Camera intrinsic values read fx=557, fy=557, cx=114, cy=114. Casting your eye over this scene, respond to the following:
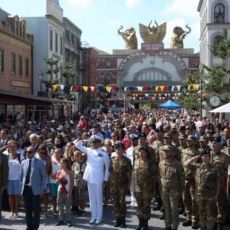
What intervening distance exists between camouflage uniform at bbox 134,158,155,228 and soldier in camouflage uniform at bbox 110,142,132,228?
1.59 ft

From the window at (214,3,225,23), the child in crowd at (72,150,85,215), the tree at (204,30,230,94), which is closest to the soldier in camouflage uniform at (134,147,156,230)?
the child in crowd at (72,150,85,215)

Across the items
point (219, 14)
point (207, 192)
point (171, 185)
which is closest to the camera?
point (207, 192)

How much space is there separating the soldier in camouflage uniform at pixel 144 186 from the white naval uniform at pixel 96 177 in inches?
37.0

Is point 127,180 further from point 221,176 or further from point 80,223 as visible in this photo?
point 221,176

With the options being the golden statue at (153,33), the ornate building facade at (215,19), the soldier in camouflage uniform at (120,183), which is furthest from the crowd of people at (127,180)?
the golden statue at (153,33)

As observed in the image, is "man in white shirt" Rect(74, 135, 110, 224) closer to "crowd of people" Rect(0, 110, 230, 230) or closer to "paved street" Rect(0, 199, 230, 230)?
"crowd of people" Rect(0, 110, 230, 230)

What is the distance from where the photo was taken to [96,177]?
11.3m

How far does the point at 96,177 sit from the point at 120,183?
51cm

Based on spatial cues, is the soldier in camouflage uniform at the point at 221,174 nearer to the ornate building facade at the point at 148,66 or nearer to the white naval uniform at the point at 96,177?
the white naval uniform at the point at 96,177

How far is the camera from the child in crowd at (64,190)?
11195mm

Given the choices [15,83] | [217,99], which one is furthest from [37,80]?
[217,99]

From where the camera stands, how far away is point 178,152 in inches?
464

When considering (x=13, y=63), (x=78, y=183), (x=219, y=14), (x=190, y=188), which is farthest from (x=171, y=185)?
(x=219, y=14)

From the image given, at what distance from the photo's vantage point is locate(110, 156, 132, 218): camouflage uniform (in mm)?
11109
